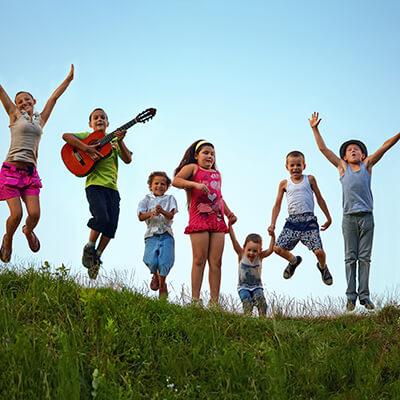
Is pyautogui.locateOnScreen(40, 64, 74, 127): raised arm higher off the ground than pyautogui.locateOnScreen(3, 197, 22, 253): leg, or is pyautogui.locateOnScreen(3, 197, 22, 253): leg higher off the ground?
pyautogui.locateOnScreen(40, 64, 74, 127): raised arm

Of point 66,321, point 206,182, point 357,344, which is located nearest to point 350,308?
point 357,344

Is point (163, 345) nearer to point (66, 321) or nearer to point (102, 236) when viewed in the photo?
point (66, 321)

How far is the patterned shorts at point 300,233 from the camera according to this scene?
342 inches

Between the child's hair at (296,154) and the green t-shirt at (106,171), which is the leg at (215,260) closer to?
the green t-shirt at (106,171)

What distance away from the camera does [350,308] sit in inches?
312

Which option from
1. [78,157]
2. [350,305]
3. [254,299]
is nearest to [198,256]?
[254,299]

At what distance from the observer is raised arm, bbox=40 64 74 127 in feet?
28.6

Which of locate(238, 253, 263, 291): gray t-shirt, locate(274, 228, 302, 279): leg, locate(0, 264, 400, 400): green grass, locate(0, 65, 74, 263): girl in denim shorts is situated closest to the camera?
locate(0, 264, 400, 400): green grass

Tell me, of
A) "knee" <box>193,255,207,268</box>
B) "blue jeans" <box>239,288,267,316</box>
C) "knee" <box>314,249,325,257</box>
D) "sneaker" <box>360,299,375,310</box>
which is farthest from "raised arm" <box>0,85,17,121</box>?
"sneaker" <box>360,299,375,310</box>

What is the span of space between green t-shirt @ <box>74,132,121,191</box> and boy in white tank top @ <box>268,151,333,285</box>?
8.93 feet

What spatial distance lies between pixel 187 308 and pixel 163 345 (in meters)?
1.20

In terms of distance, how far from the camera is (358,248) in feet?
28.3

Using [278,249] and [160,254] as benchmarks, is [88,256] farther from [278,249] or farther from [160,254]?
[278,249]

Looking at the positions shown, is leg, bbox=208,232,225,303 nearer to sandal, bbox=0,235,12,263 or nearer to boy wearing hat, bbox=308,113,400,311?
boy wearing hat, bbox=308,113,400,311
